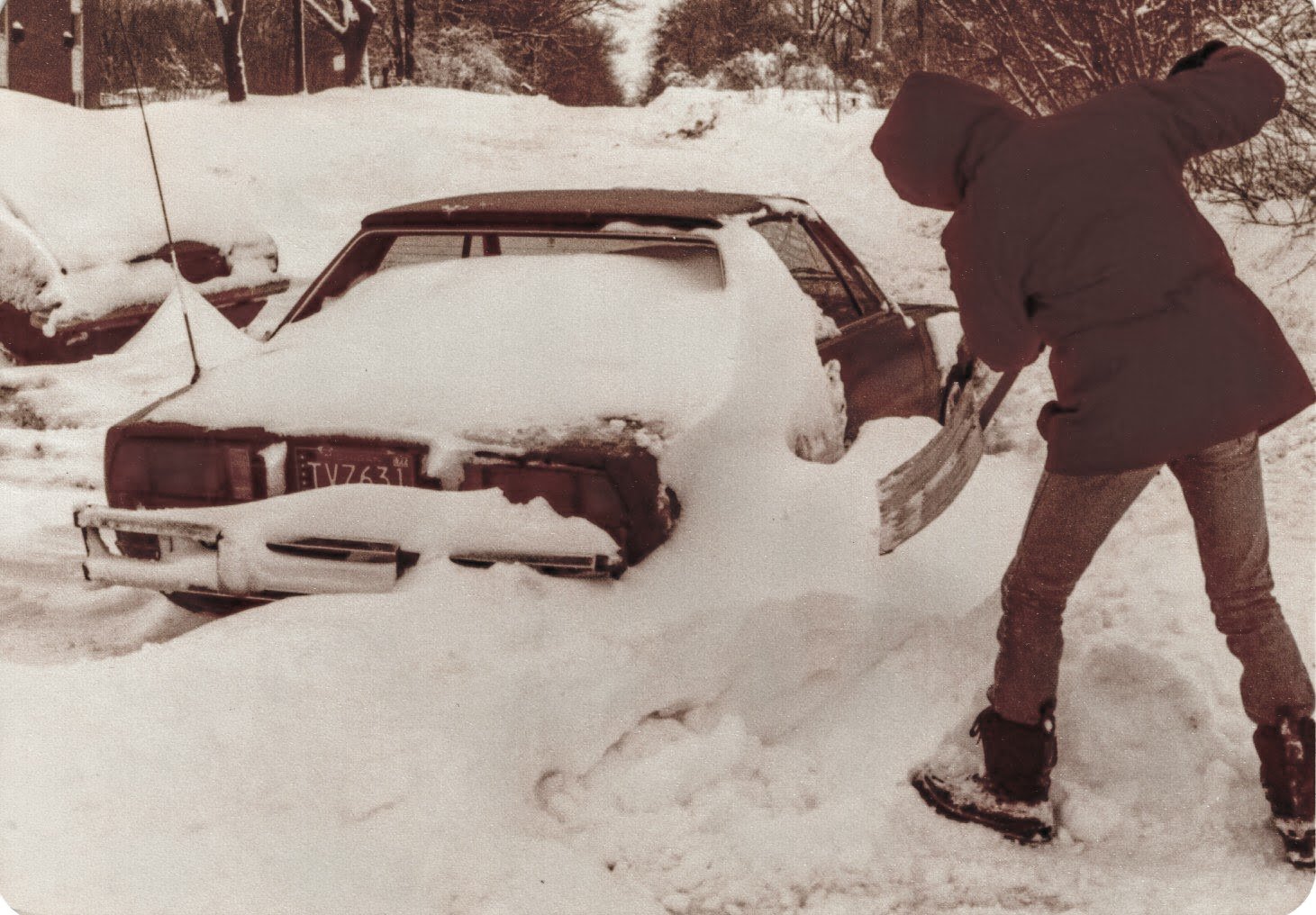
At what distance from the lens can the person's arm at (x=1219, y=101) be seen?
193 cm

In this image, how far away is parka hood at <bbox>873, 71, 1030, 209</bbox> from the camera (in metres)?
2.00

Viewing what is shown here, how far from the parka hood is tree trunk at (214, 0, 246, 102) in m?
2.25

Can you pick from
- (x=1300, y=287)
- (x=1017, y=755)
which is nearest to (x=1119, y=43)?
(x=1300, y=287)

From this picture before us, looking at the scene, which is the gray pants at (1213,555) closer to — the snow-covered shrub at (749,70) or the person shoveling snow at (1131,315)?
the person shoveling snow at (1131,315)

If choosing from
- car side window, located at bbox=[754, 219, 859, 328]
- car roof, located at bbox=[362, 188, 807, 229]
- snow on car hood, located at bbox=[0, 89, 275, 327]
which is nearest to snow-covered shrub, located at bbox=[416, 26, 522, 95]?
car roof, located at bbox=[362, 188, 807, 229]

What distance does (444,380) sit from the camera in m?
2.61

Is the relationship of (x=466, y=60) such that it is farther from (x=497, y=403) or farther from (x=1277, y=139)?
(x=1277, y=139)

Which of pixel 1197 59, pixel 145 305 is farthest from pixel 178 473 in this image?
pixel 1197 59

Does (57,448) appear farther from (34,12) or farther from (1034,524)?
(1034,524)

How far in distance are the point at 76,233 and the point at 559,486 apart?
2.08 meters

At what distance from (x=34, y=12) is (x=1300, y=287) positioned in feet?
13.7

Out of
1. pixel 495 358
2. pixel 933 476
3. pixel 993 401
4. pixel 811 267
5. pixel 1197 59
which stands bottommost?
pixel 933 476

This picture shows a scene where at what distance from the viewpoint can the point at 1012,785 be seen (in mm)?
2223

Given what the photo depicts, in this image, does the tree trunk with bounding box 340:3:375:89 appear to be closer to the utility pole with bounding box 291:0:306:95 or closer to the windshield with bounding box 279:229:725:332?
the utility pole with bounding box 291:0:306:95
